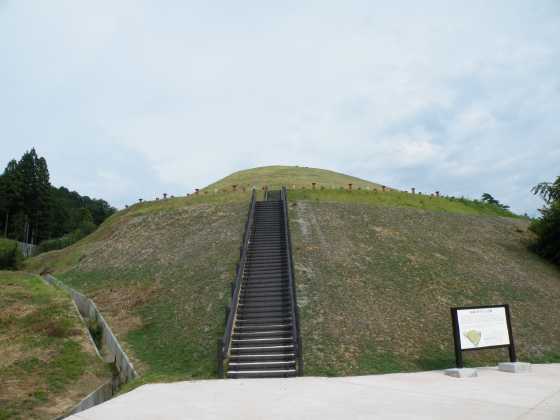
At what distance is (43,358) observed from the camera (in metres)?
15.5

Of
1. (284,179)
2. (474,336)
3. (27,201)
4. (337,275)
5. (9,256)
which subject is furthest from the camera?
(27,201)

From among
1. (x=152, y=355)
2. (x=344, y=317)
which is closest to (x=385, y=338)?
(x=344, y=317)

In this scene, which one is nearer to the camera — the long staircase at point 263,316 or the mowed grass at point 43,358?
the mowed grass at point 43,358

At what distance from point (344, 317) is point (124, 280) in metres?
13.4

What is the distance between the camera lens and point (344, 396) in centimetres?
1109

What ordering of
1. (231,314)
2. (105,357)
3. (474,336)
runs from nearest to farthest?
(474,336)
(231,314)
(105,357)

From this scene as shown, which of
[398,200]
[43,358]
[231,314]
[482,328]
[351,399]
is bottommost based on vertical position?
[351,399]

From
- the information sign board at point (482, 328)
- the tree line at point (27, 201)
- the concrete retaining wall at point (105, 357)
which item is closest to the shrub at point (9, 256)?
the concrete retaining wall at point (105, 357)

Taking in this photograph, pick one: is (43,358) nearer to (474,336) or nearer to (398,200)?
(474,336)

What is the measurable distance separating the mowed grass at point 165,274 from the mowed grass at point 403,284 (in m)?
3.92

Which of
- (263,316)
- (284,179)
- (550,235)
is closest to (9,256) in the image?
(263,316)

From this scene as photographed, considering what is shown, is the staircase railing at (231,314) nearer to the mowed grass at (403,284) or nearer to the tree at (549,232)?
the mowed grass at (403,284)

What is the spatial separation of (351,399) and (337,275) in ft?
35.9

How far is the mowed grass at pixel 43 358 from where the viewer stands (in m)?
12.6
